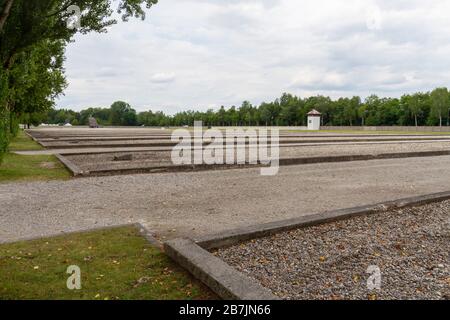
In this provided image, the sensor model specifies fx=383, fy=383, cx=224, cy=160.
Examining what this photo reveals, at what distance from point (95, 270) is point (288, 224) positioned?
8.47ft

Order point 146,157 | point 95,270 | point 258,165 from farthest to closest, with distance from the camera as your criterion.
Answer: point 146,157, point 258,165, point 95,270

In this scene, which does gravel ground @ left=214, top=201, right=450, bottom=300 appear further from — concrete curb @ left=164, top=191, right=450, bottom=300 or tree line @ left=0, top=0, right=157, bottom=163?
tree line @ left=0, top=0, right=157, bottom=163

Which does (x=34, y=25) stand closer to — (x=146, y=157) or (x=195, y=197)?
(x=195, y=197)

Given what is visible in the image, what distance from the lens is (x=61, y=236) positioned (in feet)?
16.5

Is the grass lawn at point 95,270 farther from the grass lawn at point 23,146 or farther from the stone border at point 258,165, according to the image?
the grass lawn at point 23,146

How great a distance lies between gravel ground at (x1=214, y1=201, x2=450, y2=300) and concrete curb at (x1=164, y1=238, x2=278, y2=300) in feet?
0.86

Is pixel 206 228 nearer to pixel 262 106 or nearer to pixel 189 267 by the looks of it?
Answer: pixel 189 267

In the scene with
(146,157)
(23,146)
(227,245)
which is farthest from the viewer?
(23,146)

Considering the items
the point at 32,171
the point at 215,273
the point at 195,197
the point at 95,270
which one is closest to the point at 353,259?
the point at 215,273

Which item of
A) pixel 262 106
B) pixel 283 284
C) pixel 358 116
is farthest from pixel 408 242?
pixel 262 106

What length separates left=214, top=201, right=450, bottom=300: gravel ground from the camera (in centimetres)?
344

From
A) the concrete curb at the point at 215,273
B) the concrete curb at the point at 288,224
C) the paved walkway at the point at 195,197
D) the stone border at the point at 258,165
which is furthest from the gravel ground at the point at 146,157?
the concrete curb at the point at 215,273

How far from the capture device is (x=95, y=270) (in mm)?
3879
